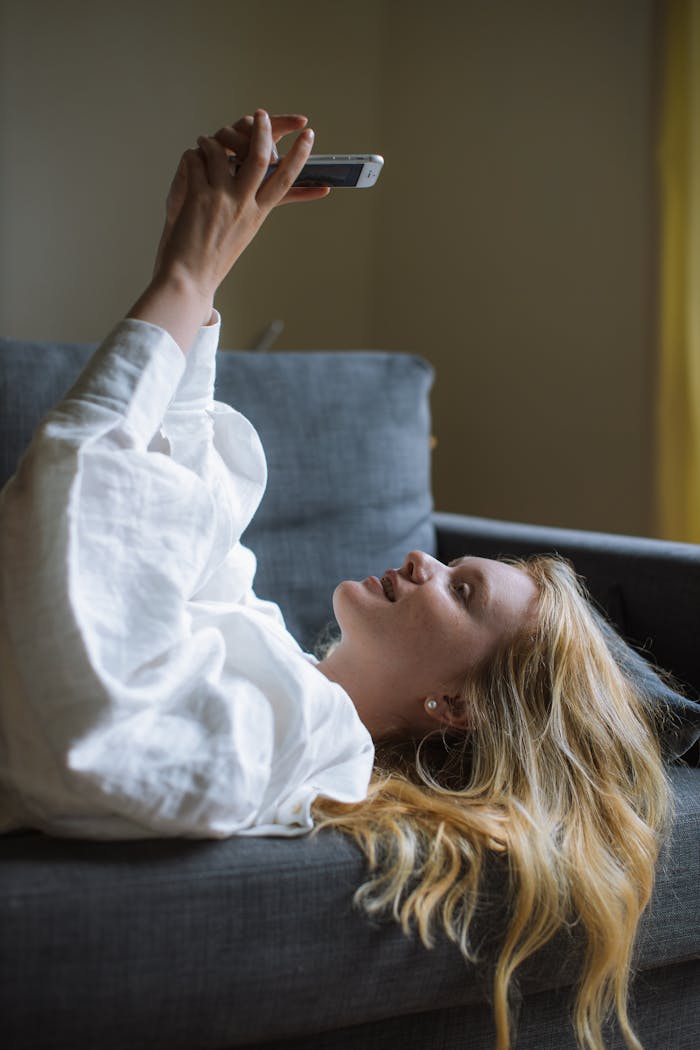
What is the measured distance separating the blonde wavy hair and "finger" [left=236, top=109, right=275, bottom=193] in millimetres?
608

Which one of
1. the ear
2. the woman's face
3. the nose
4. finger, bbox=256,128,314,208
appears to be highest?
finger, bbox=256,128,314,208

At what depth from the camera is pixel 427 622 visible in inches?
49.1

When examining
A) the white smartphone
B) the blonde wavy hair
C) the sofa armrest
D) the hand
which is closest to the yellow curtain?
the sofa armrest

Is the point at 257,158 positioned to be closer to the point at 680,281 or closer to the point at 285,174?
the point at 285,174

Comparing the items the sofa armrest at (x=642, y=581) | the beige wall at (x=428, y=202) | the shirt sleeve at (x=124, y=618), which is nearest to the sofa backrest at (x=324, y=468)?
the sofa armrest at (x=642, y=581)

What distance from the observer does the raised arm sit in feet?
3.35

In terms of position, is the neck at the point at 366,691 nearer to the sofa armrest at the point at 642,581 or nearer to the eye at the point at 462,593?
the eye at the point at 462,593

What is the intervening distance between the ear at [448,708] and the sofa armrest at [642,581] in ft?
1.42

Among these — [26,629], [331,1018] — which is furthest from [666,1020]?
[26,629]

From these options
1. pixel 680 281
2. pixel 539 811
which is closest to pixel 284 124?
pixel 539 811

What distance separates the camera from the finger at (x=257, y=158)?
3.34 feet

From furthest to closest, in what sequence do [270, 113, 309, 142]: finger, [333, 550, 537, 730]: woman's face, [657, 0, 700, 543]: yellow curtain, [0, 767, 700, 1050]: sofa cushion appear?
[657, 0, 700, 543]: yellow curtain < [333, 550, 537, 730]: woman's face < [270, 113, 309, 142]: finger < [0, 767, 700, 1050]: sofa cushion

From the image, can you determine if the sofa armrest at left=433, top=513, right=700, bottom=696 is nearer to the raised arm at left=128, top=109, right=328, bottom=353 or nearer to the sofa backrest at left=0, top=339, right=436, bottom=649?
the sofa backrest at left=0, top=339, right=436, bottom=649

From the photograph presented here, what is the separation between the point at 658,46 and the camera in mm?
2418
